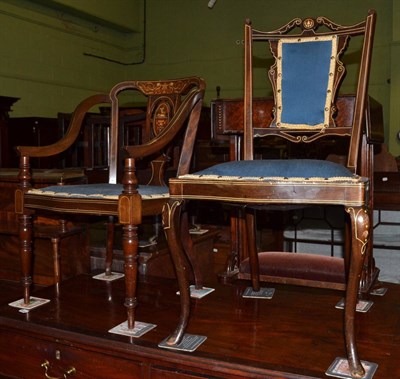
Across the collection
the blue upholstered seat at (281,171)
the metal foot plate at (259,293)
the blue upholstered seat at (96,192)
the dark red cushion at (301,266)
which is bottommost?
the metal foot plate at (259,293)

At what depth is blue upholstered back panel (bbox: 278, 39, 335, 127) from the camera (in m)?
1.75

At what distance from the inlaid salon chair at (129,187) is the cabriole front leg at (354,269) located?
0.58 m

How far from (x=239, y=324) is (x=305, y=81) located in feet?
2.68

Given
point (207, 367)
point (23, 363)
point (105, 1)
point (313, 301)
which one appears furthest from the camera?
point (105, 1)

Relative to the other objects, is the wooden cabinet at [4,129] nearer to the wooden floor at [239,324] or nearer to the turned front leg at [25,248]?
the wooden floor at [239,324]

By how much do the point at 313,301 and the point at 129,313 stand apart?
0.69 metres

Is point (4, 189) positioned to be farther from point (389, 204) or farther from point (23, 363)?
point (389, 204)

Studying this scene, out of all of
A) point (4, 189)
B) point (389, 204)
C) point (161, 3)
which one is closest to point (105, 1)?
point (161, 3)

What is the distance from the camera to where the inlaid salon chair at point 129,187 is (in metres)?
1.67

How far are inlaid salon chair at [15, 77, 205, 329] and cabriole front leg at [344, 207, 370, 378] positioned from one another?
0.58 metres

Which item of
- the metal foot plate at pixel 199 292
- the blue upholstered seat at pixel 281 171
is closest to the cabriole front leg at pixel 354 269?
the blue upholstered seat at pixel 281 171

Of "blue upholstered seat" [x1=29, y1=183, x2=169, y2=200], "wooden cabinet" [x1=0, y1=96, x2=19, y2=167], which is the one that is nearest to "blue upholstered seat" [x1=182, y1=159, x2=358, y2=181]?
"blue upholstered seat" [x1=29, y1=183, x2=169, y2=200]

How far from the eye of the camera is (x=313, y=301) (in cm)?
196

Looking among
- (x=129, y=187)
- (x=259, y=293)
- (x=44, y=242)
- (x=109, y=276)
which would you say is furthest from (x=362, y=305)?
(x=44, y=242)
